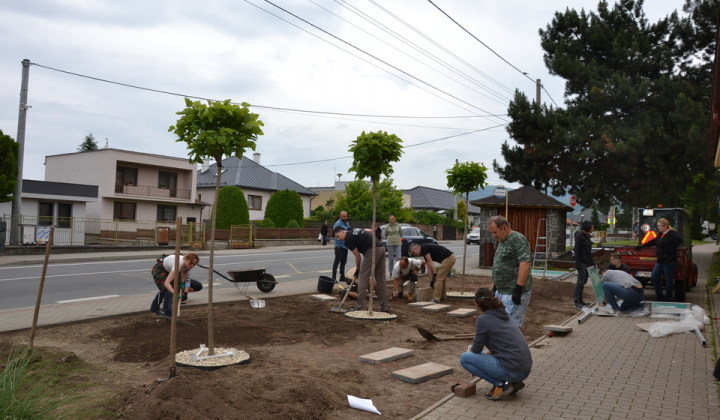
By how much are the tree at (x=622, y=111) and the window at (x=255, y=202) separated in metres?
30.9

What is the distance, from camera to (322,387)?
514 centimetres

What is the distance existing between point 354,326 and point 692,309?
6.19 metres

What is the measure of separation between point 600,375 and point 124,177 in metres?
41.0

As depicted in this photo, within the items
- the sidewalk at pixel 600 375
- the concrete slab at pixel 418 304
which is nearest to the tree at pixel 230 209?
the sidewalk at pixel 600 375

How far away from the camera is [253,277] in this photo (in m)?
11.3

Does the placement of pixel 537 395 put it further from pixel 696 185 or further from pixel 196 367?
pixel 696 185

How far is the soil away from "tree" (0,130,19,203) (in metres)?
16.9

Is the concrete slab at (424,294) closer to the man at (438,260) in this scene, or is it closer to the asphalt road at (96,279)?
the man at (438,260)

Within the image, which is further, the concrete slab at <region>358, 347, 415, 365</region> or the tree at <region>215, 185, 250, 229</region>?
the tree at <region>215, 185, 250, 229</region>

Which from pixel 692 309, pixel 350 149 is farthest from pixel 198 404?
pixel 692 309

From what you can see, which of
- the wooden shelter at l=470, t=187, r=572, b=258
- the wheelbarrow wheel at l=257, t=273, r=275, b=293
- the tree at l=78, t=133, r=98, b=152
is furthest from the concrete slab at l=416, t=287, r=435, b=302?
the tree at l=78, t=133, r=98, b=152

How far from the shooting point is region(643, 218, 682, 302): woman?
11152 mm

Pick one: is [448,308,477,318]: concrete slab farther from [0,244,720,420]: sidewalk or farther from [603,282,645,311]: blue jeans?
[603,282,645,311]: blue jeans

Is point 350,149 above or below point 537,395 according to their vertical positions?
above
